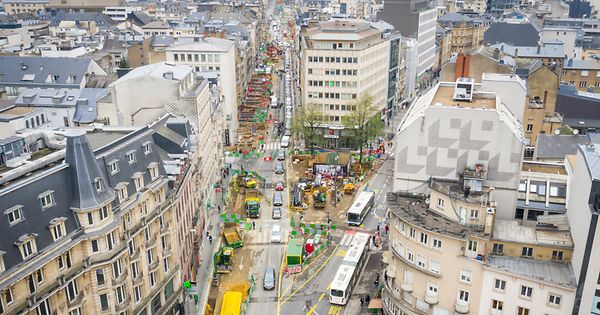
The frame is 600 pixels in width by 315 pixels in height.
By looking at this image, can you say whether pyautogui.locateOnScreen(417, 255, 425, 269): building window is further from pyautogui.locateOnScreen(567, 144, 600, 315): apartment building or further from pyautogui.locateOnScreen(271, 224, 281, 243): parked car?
pyautogui.locateOnScreen(271, 224, 281, 243): parked car

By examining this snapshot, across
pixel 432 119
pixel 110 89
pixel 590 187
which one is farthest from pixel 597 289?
pixel 110 89

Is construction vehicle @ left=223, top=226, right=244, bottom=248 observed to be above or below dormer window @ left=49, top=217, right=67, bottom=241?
below

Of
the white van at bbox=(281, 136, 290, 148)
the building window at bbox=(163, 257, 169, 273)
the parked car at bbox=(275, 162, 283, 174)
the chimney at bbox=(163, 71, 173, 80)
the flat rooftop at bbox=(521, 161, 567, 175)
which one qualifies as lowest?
the parked car at bbox=(275, 162, 283, 174)

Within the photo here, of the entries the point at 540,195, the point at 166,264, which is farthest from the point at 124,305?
the point at 540,195

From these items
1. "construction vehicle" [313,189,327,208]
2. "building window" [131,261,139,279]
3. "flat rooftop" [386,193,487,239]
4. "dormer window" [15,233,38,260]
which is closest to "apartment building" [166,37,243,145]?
"construction vehicle" [313,189,327,208]

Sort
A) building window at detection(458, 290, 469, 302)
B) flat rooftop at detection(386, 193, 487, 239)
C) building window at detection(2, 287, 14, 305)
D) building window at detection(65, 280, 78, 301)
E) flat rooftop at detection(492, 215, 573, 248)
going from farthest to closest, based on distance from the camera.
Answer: building window at detection(458, 290, 469, 302)
flat rooftop at detection(386, 193, 487, 239)
flat rooftop at detection(492, 215, 573, 248)
building window at detection(65, 280, 78, 301)
building window at detection(2, 287, 14, 305)
